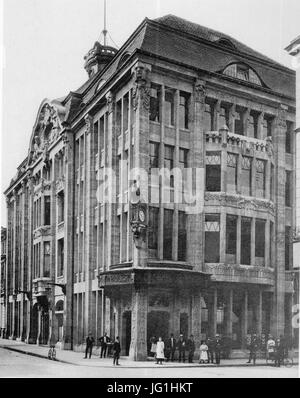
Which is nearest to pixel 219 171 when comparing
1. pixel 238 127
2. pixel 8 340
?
pixel 238 127

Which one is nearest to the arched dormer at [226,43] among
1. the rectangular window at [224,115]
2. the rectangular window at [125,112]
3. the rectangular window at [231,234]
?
the rectangular window at [224,115]

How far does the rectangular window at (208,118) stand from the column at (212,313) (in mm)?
6646

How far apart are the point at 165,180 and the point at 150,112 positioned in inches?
120

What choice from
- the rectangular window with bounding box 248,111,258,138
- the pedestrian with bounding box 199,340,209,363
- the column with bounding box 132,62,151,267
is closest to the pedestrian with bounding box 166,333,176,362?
the pedestrian with bounding box 199,340,209,363

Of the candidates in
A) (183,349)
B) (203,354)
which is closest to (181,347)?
(183,349)

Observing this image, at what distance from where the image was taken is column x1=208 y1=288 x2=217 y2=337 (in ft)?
88.8

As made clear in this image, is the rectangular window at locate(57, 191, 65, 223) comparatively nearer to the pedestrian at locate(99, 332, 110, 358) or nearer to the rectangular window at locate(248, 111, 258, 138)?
the pedestrian at locate(99, 332, 110, 358)

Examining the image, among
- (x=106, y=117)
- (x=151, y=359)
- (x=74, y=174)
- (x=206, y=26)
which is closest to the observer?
(x=206, y=26)

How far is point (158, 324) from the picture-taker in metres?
26.9

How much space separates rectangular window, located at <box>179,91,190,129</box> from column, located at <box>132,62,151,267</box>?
5.13 ft

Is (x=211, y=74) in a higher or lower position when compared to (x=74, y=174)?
higher

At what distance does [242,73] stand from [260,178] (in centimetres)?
437

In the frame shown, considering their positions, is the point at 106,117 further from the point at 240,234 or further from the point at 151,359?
the point at 151,359

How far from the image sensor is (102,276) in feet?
95.3
